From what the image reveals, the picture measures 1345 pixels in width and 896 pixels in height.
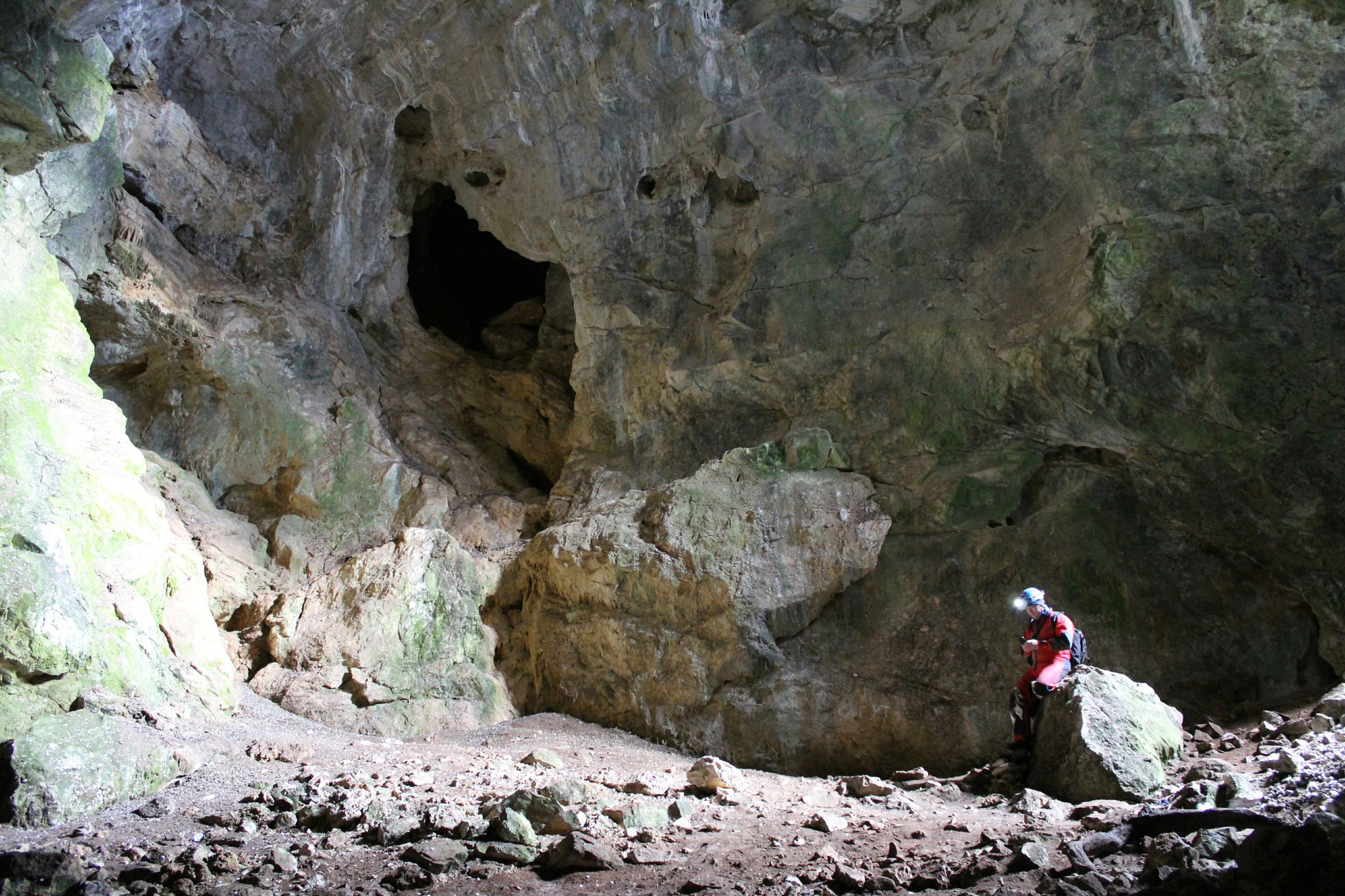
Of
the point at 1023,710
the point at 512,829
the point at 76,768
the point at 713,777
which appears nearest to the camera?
the point at 512,829

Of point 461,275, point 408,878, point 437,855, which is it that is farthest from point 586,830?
point 461,275

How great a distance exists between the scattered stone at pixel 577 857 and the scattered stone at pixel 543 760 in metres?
2.36

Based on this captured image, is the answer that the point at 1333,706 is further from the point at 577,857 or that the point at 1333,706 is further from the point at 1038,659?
the point at 577,857

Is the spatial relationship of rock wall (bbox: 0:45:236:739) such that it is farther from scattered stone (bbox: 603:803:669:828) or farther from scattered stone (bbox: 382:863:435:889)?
scattered stone (bbox: 603:803:669:828)

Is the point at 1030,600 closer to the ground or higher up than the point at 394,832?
higher up

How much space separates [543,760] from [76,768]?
2698mm

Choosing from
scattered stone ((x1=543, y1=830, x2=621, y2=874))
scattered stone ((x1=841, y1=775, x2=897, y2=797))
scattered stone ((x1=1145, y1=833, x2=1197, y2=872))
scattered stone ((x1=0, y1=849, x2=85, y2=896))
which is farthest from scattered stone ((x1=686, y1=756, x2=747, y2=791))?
scattered stone ((x1=0, y1=849, x2=85, y2=896))

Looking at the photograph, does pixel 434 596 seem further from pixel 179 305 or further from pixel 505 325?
pixel 505 325

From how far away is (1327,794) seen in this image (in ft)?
12.5

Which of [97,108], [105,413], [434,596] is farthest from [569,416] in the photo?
[97,108]

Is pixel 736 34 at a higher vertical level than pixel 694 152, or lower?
higher

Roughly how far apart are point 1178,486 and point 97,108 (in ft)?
26.1

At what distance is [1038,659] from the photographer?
238 inches

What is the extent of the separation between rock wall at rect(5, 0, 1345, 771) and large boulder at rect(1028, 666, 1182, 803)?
1.66 metres
